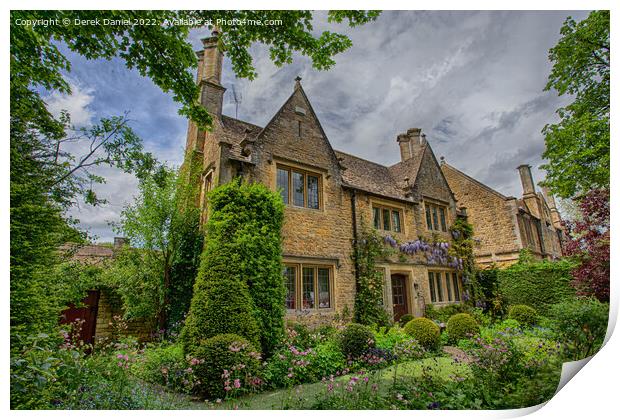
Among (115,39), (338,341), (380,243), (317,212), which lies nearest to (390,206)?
(380,243)

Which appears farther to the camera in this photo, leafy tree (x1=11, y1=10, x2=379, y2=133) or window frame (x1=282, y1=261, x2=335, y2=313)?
window frame (x1=282, y1=261, x2=335, y2=313)

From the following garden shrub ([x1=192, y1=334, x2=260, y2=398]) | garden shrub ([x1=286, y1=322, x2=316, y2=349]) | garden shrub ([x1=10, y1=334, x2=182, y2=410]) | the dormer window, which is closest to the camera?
garden shrub ([x1=10, y1=334, x2=182, y2=410])

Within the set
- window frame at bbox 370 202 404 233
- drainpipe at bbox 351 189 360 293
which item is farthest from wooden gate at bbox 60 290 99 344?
window frame at bbox 370 202 404 233

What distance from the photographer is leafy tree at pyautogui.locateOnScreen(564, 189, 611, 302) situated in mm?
5270

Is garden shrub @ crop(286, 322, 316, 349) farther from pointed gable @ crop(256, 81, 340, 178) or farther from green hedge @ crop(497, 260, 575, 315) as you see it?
green hedge @ crop(497, 260, 575, 315)

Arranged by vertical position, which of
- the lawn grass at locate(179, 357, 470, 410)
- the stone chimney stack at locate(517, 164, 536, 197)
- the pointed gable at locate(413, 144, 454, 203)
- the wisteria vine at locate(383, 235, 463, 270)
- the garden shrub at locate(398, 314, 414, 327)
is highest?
the stone chimney stack at locate(517, 164, 536, 197)

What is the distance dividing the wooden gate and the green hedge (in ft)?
44.0

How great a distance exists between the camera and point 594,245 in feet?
17.7

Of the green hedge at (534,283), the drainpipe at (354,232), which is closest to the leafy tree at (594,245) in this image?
the green hedge at (534,283)

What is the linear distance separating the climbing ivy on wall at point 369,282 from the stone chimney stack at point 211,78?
7.00m

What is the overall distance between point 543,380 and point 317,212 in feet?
23.1

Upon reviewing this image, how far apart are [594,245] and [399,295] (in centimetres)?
735

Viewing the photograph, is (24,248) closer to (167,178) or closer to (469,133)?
(167,178)

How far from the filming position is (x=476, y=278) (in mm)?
14359
